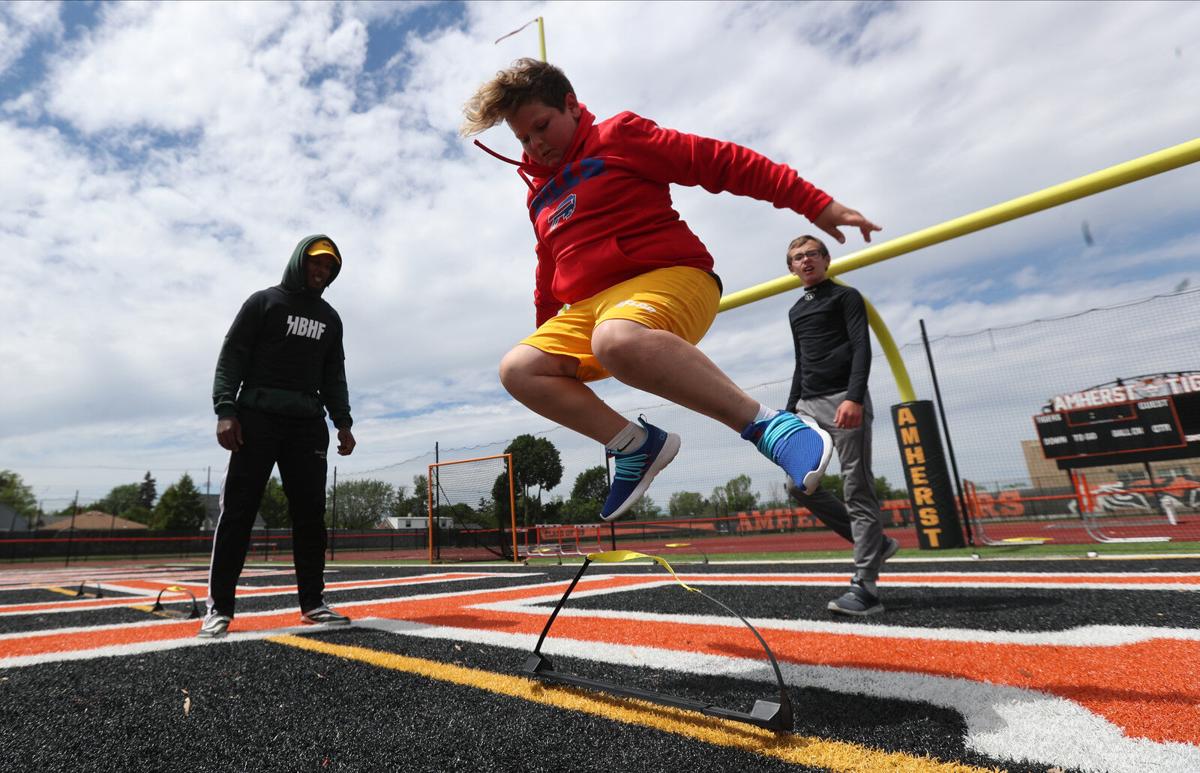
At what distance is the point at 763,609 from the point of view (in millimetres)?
2674

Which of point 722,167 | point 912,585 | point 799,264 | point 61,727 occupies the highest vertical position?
point 799,264

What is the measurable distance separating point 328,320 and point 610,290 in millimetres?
2018

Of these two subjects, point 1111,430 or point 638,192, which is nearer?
point 638,192

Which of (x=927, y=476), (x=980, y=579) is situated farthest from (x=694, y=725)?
(x=927, y=476)

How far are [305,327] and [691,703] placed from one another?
2647 millimetres

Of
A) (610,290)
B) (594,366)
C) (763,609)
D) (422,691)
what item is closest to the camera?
(422,691)

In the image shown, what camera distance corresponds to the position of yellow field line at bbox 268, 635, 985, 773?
37.9 inches

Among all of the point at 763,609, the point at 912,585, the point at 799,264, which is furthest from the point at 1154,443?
the point at 763,609

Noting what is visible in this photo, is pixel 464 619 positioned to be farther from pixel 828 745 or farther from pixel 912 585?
pixel 912 585

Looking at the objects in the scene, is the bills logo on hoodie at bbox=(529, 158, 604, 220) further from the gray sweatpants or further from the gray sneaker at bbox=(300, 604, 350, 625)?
the gray sneaker at bbox=(300, 604, 350, 625)

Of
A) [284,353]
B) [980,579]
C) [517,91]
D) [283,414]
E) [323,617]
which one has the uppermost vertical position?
[517,91]

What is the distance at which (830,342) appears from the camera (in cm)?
323

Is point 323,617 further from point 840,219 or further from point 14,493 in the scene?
point 14,493

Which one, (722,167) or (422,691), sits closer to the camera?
(422,691)
